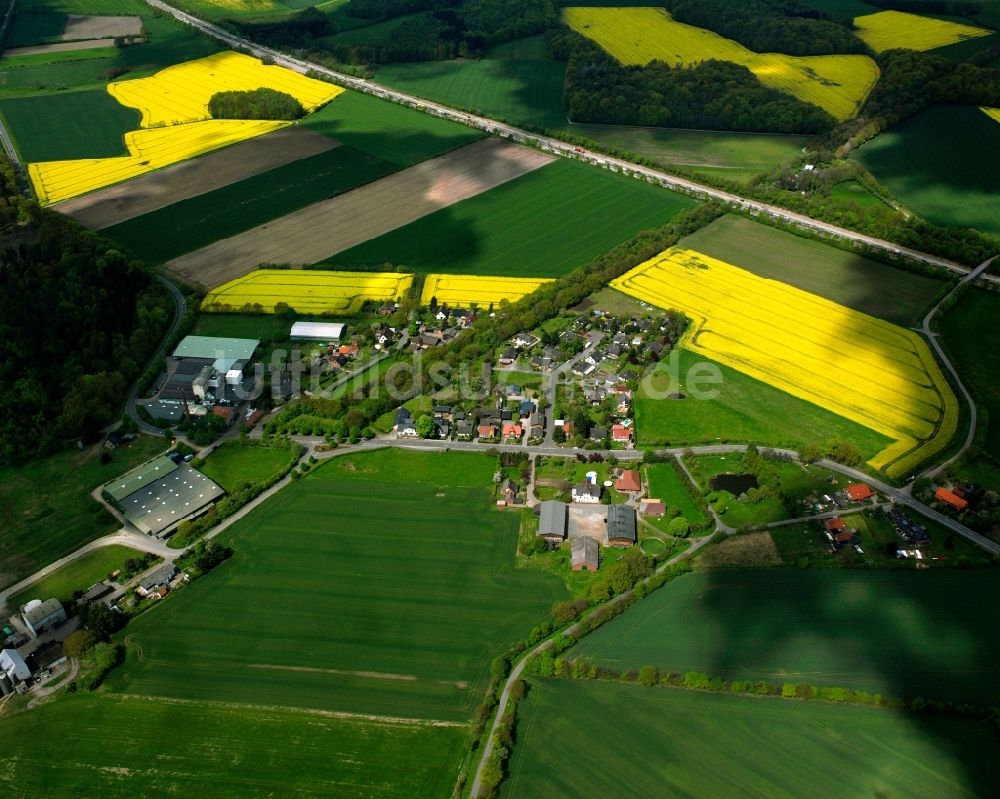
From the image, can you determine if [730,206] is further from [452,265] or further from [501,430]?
[501,430]

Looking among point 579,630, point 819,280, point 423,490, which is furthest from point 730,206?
point 579,630

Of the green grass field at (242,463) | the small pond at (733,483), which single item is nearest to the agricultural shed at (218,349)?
the green grass field at (242,463)

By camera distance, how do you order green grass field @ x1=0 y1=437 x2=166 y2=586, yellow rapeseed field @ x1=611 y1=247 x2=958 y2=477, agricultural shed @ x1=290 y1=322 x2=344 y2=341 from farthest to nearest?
agricultural shed @ x1=290 y1=322 x2=344 y2=341 → yellow rapeseed field @ x1=611 y1=247 x2=958 y2=477 → green grass field @ x1=0 y1=437 x2=166 y2=586

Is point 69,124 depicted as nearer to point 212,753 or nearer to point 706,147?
point 706,147

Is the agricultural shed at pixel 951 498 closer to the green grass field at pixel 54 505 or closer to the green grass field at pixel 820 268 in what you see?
the green grass field at pixel 820 268

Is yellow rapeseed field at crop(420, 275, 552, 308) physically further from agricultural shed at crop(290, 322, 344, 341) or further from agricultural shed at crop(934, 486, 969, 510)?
agricultural shed at crop(934, 486, 969, 510)

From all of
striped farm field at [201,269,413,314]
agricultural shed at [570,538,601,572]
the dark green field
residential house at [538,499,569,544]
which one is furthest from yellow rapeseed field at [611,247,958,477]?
the dark green field
